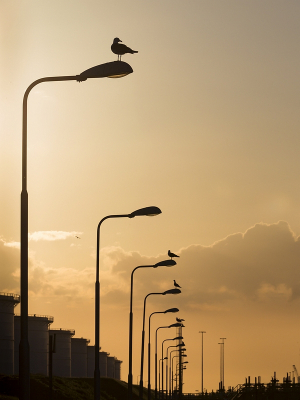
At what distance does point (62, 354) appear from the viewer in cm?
14062

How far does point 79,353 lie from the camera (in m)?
161

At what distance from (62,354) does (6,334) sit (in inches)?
1687

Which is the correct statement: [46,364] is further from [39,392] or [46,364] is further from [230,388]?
[230,388]

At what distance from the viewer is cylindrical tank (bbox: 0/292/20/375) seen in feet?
324

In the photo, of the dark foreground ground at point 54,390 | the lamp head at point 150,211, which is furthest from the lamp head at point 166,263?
the dark foreground ground at point 54,390

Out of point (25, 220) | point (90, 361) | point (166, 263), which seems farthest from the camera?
point (90, 361)

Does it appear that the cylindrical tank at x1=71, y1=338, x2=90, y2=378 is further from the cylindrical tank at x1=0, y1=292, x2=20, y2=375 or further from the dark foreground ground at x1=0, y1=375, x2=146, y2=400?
the cylindrical tank at x1=0, y1=292, x2=20, y2=375

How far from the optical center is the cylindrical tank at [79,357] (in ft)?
520

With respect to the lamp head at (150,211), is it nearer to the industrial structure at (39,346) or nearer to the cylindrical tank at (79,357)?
the industrial structure at (39,346)

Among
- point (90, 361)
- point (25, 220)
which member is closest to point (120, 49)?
point (25, 220)

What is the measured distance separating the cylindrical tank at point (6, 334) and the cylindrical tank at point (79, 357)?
2285 inches

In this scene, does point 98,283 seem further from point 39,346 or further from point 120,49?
point 39,346

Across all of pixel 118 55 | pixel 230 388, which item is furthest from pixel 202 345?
pixel 118 55

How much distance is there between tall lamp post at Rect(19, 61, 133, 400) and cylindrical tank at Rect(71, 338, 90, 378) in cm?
14264
